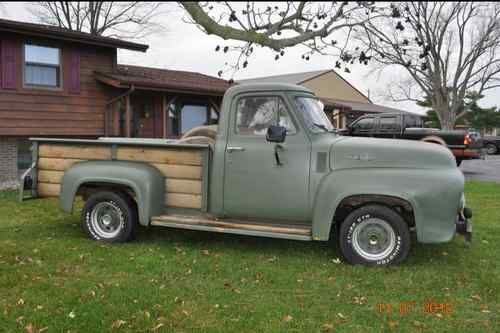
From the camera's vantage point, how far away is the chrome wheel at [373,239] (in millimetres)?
5461

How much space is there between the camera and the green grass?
13.1 ft

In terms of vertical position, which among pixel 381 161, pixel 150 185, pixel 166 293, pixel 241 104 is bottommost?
pixel 166 293

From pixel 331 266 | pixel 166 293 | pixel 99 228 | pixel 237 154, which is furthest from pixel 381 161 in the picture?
pixel 99 228

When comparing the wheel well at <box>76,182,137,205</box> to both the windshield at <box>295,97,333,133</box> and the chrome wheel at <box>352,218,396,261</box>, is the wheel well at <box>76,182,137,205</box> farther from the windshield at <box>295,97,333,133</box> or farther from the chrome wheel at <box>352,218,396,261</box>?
the chrome wheel at <box>352,218,396,261</box>

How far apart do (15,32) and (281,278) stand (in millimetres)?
11095

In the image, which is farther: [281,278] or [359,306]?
[281,278]

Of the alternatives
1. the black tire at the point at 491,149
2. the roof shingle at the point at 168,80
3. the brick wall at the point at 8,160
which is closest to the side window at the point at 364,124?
the roof shingle at the point at 168,80

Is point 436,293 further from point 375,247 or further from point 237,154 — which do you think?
point 237,154

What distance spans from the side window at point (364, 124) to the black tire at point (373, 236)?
13.4 m

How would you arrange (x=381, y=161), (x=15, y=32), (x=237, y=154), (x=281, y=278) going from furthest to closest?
1. (x=15, y=32)
2. (x=237, y=154)
3. (x=381, y=161)
4. (x=281, y=278)

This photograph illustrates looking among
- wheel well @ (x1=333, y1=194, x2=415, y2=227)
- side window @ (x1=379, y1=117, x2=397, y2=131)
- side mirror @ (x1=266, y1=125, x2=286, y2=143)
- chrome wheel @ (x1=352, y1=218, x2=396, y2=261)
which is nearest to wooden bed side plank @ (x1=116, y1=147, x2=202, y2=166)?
side mirror @ (x1=266, y1=125, x2=286, y2=143)

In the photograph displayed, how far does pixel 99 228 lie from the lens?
6.62 meters
